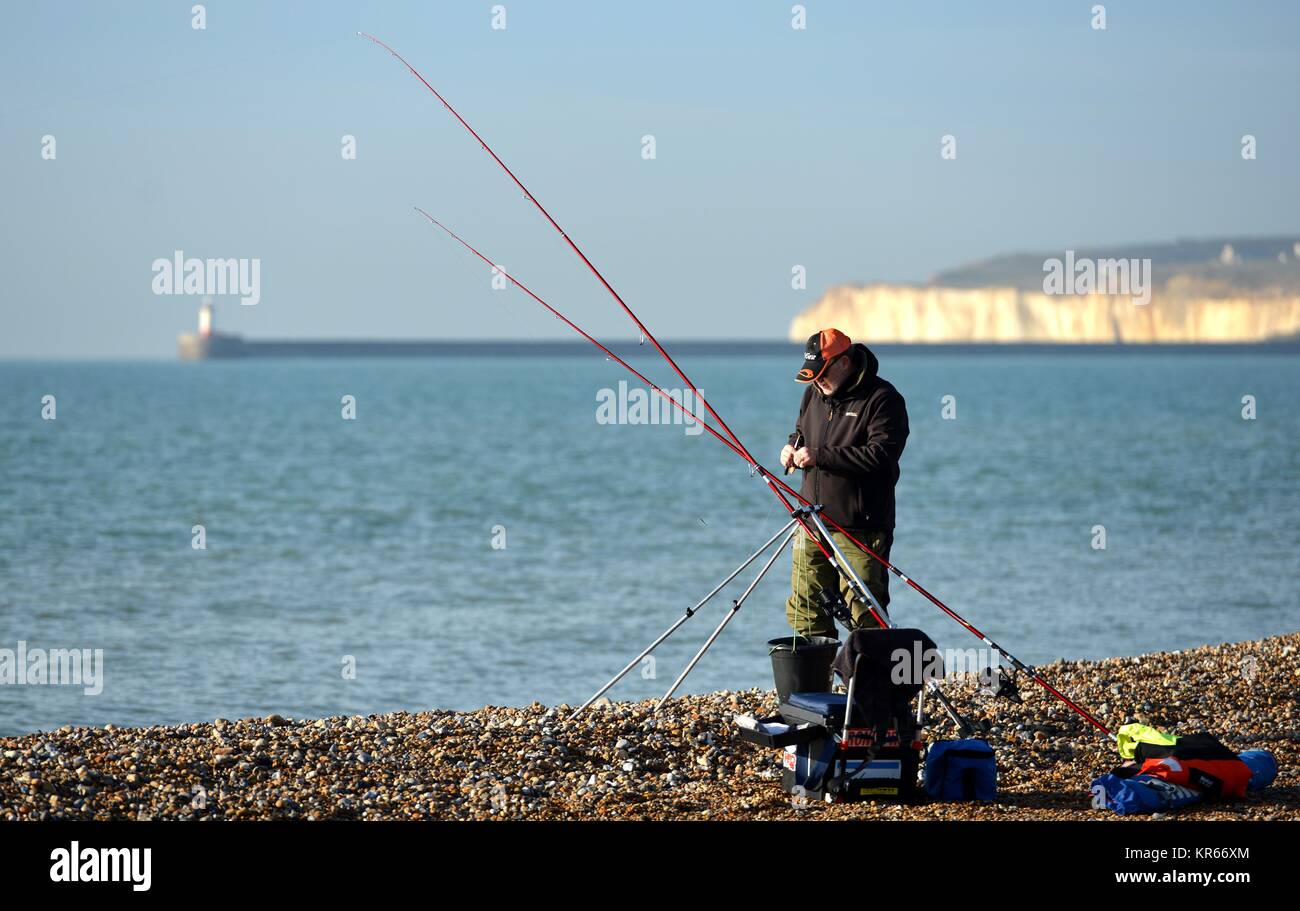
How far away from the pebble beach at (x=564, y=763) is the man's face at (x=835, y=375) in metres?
1.83

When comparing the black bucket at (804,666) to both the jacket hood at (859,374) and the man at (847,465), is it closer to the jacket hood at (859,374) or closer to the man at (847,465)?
the man at (847,465)

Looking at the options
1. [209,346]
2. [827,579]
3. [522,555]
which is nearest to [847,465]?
[827,579]

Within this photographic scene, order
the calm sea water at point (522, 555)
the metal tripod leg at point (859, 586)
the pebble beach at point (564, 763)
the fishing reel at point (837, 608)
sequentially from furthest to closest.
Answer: the calm sea water at point (522, 555), the fishing reel at point (837, 608), the metal tripod leg at point (859, 586), the pebble beach at point (564, 763)

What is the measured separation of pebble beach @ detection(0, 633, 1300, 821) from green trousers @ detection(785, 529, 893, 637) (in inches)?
27.3

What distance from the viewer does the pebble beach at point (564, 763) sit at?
22.9 feet

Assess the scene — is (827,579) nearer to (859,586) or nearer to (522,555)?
(859,586)

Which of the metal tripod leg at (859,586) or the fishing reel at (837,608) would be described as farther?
the fishing reel at (837,608)

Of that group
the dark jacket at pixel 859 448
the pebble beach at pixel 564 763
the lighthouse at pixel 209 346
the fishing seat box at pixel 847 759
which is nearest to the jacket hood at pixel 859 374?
the dark jacket at pixel 859 448

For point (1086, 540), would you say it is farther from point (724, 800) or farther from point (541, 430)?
point (541, 430)

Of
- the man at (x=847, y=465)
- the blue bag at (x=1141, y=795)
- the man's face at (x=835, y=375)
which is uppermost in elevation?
the man's face at (x=835, y=375)

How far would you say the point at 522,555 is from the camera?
2270 centimetres

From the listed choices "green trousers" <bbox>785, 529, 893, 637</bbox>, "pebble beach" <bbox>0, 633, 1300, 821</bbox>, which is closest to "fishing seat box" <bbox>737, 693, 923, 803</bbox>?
"pebble beach" <bbox>0, 633, 1300, 821</bbox>

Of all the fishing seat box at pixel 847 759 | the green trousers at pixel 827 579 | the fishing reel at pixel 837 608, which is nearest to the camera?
the fishing seat box at pixel 847 759
